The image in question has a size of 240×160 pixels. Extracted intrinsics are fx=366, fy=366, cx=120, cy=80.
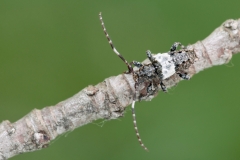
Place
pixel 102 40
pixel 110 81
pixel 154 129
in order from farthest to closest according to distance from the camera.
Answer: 1. pixel 102 40
2. pixel 154 129
3. pixel 110 81

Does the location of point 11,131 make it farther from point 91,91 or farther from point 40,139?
point 91,91

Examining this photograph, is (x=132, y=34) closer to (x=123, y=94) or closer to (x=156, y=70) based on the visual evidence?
(x=156, y=70)

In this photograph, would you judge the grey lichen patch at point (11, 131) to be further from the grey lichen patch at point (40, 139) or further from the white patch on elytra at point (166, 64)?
the white patch on elytra at point (166, 64)

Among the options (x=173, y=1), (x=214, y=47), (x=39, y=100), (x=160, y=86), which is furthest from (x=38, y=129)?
(x=173, y=1)

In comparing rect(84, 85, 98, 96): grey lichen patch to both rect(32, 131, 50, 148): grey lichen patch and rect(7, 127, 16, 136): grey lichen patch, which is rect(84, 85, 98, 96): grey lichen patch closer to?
rect(32, 131, 50, 148): grey lichen patch

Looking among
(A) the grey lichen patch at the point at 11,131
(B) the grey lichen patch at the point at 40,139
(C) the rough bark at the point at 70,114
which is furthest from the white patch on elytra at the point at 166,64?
(A) the grey lichen patch at the point at 11,131
